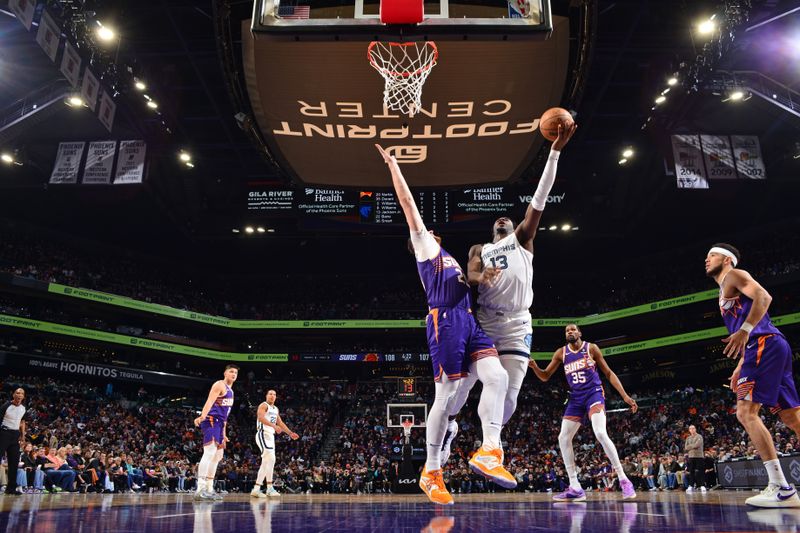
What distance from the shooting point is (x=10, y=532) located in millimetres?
3104

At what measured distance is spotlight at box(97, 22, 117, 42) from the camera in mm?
16953

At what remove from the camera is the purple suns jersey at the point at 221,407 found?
9.47 meters

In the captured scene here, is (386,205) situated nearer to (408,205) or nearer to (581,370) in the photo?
(581,370)

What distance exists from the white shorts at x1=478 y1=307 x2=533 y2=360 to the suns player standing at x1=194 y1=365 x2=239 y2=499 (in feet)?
17.2

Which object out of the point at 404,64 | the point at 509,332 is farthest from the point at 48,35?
the point at 509,332

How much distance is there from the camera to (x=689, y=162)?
2197 centimetres

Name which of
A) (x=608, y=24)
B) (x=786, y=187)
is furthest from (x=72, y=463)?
(x=786, y=187)

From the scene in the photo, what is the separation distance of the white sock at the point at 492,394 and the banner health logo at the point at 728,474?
1239cm

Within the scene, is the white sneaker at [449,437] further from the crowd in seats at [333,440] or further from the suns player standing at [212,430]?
the crowd in seats at [333,440]

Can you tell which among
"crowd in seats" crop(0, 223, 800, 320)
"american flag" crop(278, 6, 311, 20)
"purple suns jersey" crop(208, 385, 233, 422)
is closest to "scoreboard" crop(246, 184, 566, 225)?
"crowd in seats" crop(0, 223, 800, 320)

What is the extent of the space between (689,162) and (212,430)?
65.8 feet

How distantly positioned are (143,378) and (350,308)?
12572 mm

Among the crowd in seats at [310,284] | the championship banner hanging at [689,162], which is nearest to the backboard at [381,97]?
the championship banner hanging at [689,162]

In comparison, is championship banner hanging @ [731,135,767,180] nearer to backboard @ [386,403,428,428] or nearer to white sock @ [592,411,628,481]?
backboard @ [386,403,428,428]
